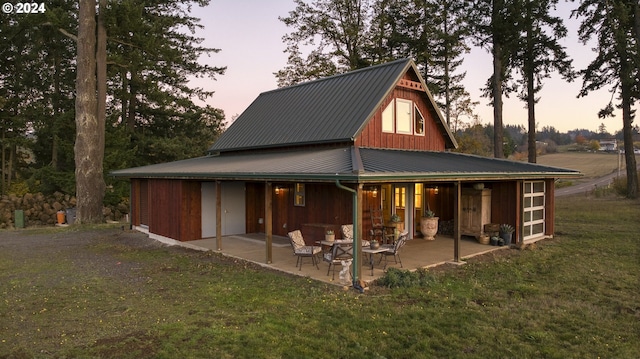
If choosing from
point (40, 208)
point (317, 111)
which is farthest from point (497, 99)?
point (40, 208)

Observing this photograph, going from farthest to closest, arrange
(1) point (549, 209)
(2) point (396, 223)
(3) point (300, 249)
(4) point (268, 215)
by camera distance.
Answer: (1) point (549, 209) < (2) point (396, 223) < (4) point (268, 215) < (3) point (300, 249)

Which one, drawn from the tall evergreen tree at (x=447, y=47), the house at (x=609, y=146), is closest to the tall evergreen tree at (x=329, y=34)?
the tall evergreen tree at (x=447, y=47)

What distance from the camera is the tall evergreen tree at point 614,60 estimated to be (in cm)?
2489

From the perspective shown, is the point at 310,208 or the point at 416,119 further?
the point at 416,119

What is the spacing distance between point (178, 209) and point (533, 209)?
1193 centimetres

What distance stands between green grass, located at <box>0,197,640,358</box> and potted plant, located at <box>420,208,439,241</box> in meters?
2.80

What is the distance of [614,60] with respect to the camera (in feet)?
89.0

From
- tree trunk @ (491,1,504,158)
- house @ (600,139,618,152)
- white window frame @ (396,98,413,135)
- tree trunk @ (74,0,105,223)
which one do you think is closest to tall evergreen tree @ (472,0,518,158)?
tree trunk @ (491,1,504,158)

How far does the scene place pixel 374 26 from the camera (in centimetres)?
2864

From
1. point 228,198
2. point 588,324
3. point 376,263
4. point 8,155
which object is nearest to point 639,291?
point 588,324

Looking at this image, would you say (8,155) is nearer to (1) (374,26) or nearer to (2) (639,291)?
(1) (374,26)

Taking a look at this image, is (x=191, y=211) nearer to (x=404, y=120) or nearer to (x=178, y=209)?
(x=178, y=209)

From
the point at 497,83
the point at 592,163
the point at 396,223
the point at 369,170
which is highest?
the point at 497,83

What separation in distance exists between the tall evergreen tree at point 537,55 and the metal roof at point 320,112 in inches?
513
